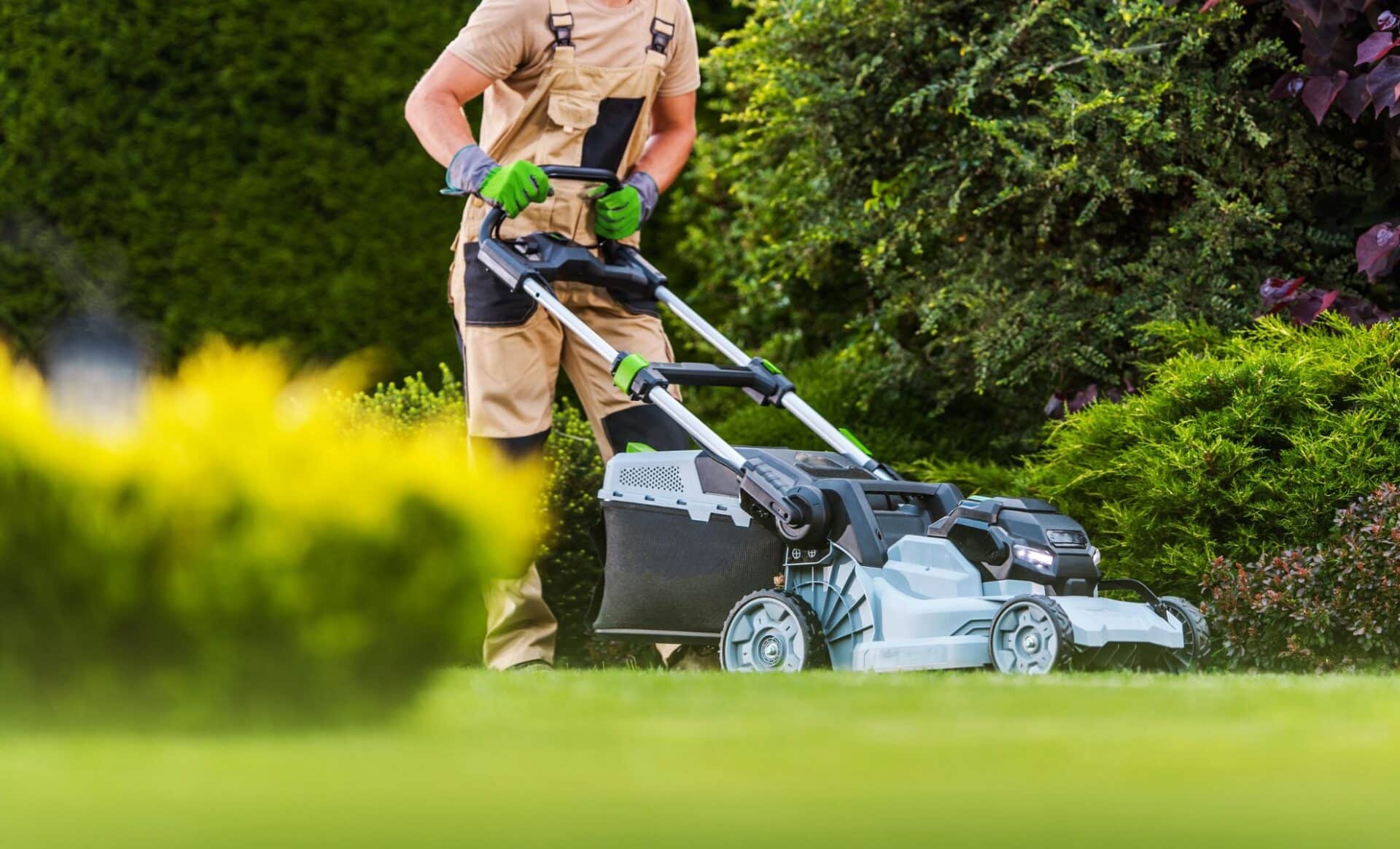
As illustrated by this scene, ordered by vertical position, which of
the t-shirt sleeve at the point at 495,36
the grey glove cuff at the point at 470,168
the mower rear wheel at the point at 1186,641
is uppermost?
the t-shirt sleeve at the point at 495,36

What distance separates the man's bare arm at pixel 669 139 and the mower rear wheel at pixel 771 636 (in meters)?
1.64

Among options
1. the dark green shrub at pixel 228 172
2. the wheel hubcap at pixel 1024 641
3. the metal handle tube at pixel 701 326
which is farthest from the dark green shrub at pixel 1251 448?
the dark green shrub at pixel 228 172

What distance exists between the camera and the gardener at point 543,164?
487 cm

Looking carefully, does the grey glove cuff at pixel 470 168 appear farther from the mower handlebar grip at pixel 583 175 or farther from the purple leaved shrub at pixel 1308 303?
the purple leaved shrub at pixel 1308 303

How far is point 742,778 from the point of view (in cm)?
195

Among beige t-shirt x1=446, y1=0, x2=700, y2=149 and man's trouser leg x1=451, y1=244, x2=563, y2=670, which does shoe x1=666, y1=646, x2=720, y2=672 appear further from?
beige t-shirt x1=446, y1=0, x2=700, y2=149

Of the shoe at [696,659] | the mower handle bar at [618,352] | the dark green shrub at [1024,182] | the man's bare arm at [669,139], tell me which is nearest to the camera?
the mower handle bar at [618,352]

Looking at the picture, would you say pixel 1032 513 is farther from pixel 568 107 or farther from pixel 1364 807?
pixel 1364 807

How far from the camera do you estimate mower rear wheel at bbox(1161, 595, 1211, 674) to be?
161 inches

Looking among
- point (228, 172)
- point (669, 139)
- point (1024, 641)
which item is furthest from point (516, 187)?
point (228, 172)

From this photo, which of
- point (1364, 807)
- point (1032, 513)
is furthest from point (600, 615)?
point (1364, 807)

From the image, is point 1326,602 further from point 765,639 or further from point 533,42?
point 533,42

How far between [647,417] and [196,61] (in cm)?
372

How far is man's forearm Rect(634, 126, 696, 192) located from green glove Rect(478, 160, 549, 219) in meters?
0.75
